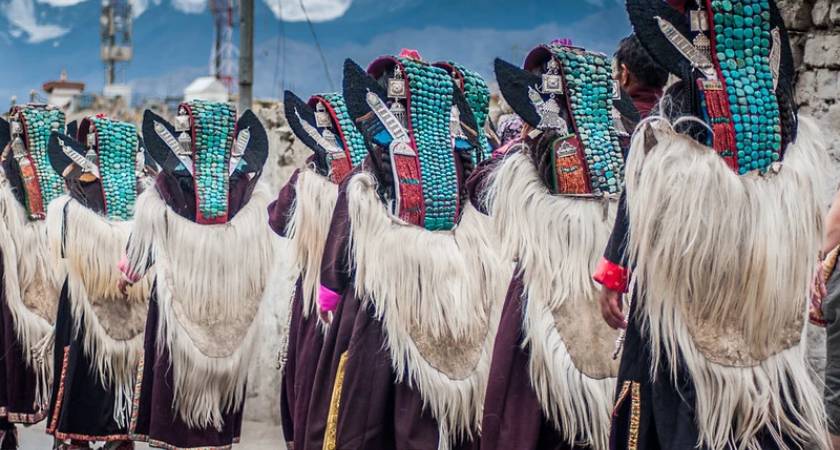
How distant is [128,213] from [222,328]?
3.45 feet

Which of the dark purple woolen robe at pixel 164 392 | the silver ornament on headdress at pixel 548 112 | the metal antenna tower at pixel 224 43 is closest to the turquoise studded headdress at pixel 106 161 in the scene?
the dark purple woolen robe at pixel 164 392

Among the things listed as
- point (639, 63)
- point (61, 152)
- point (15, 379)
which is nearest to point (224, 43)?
point (15, 379)

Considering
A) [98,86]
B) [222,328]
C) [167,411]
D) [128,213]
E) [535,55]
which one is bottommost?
[167,411]

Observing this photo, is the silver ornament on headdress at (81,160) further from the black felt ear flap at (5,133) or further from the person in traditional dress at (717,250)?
the person in traditional dress at (717,250)

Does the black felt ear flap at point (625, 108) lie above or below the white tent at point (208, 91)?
below

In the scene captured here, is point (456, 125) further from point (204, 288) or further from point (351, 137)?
point (204, 288)

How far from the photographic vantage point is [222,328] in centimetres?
521

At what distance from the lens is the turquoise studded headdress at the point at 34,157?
6.34 m

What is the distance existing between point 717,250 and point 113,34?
22.4 meters

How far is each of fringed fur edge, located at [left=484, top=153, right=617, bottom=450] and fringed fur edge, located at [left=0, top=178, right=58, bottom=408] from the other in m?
3.63

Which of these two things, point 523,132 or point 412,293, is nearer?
point 523,132

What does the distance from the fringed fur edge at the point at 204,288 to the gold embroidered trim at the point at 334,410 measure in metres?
1.31

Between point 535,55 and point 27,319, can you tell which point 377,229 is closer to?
point 535,55

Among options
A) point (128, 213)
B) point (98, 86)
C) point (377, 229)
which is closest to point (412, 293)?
point (377, 229)
